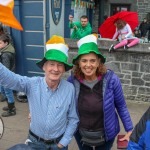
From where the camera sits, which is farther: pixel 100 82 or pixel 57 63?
pixel 100 82

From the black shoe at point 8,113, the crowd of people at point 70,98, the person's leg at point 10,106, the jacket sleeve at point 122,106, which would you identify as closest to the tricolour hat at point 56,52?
the crowd of people at point 70,98

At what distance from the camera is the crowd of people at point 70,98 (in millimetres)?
2344

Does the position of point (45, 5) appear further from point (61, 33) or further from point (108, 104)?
point (108, 104)

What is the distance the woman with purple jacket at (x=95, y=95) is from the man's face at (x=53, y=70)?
280mm

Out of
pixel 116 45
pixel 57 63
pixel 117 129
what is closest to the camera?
pixel 57 63

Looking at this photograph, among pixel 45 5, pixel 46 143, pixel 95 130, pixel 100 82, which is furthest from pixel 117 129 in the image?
pixel 45 5

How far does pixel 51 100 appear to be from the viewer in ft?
7.72

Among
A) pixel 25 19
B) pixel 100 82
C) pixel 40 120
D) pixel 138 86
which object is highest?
pixel 25 19

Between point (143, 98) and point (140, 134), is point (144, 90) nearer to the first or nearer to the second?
point (143, 98)

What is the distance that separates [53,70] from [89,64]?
1.25 feet

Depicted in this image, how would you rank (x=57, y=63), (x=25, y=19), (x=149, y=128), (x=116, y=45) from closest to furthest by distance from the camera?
(x=149, y=128) → (x=57, y=63) → (x=116, y=45) → (x=25, y=19)

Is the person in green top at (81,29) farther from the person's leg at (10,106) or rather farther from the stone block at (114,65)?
the person's leg at (10,106)

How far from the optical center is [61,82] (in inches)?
96.1

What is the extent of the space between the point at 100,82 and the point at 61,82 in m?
0.40
